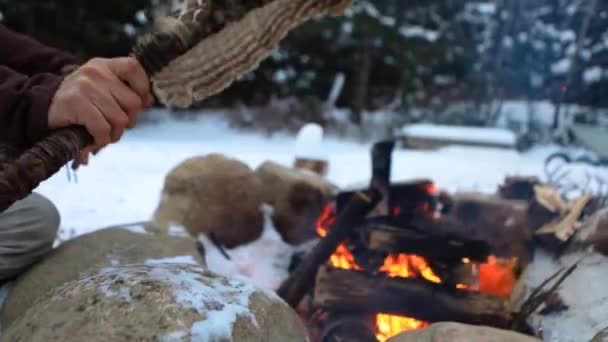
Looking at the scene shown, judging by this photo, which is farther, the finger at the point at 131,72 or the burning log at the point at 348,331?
the burning log at the point at 348,331

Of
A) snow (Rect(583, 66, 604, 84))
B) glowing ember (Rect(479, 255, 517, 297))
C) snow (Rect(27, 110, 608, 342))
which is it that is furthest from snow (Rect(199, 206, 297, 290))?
snow (Rect(583, 66, 604, 84))

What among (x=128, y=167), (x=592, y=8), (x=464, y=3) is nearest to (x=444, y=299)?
(x=128, y=167)

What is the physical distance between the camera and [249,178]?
3223 mm

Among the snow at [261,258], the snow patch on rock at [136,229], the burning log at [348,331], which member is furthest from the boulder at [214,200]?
the burning log at [348,331]

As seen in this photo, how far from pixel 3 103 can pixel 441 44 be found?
10911mm

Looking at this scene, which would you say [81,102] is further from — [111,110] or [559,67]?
[559,67]

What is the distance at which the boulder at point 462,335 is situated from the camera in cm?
125

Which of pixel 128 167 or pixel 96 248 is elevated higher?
pixel 96 248

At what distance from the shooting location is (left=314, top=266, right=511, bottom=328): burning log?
2182mm

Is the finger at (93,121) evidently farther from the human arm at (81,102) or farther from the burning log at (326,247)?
the burning log at (326,247)

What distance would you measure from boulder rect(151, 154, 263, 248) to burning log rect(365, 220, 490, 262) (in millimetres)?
898

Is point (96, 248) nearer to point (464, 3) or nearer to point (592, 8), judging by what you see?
point (592, 8)

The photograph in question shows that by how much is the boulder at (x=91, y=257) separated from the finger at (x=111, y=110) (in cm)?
77

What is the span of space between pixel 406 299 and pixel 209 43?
1466mm
